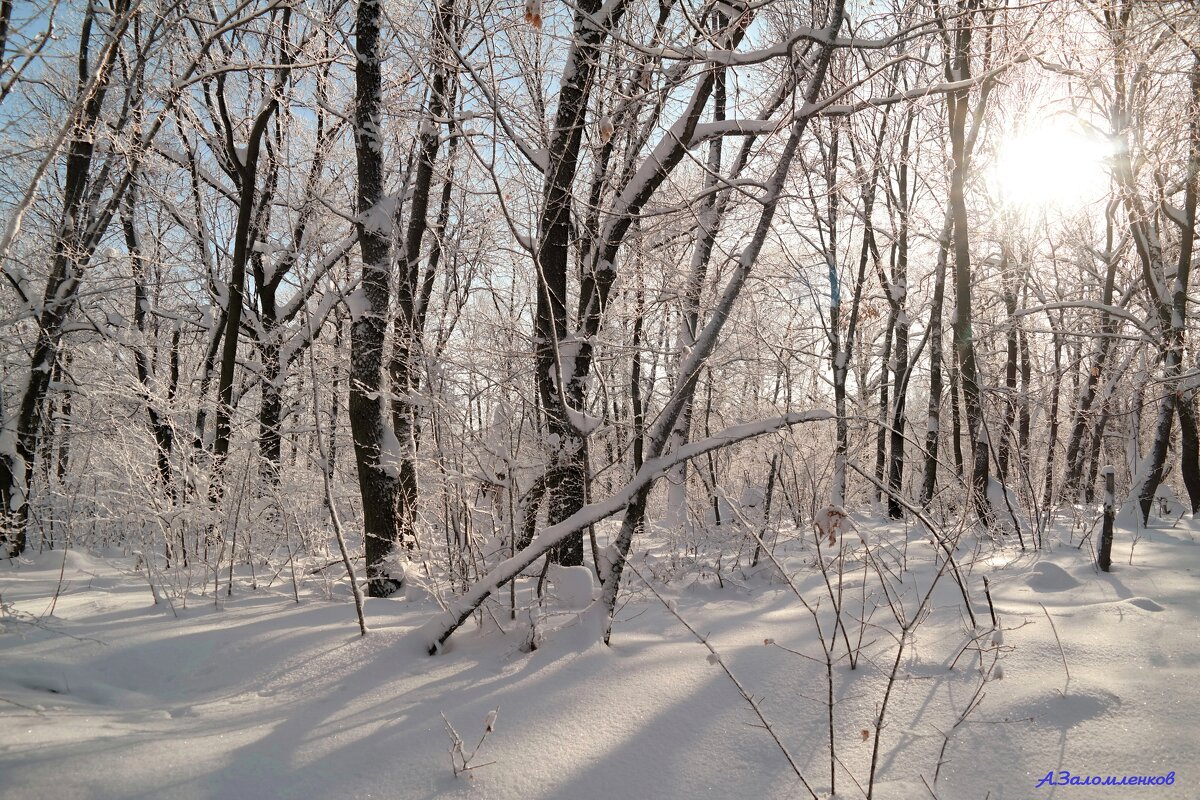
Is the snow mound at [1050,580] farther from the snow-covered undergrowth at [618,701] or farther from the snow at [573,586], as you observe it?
the snow at [573,586]

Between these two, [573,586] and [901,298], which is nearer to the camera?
[573,586]

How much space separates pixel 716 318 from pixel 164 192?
457 inches

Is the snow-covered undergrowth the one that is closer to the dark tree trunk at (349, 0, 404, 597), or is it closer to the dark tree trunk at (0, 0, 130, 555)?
the dark tree trunk at (349, 0, 404, 597)

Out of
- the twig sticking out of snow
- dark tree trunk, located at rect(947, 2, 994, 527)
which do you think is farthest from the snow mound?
dark tree trunk, located at rect(947, 2, 994, 527)

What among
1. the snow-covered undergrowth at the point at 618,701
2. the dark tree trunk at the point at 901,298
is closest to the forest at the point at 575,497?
the snow-covered undergrowth at the point at 618,701

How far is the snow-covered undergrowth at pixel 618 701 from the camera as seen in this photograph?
172 cm

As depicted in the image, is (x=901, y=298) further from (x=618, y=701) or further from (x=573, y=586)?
(x=618, y=701)

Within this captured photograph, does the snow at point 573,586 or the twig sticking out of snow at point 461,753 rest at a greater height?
the snow at point 573,586

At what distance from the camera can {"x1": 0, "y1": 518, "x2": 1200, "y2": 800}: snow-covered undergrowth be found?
1719 mm

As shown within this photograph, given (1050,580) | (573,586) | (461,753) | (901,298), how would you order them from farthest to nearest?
(901,298), (1050,580), (573,586), (461,753)

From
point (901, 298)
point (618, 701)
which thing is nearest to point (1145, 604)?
point (618, 701)

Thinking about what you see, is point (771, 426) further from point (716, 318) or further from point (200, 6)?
point (200, 6)

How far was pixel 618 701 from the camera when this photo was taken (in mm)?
2211

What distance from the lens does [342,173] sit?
10.0 metres
